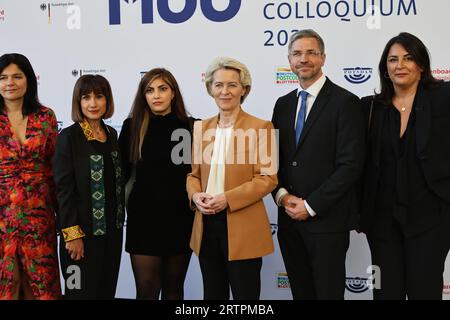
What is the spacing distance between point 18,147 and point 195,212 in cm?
95

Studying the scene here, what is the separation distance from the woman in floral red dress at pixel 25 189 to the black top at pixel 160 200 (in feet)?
1.50

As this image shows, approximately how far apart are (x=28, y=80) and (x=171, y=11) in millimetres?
1387

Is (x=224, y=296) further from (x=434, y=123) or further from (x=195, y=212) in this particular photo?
(x=434, y=123)

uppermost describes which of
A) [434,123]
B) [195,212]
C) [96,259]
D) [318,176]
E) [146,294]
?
[434,123]

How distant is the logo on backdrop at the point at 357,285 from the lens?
353 cm

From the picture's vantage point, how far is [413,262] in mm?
2324

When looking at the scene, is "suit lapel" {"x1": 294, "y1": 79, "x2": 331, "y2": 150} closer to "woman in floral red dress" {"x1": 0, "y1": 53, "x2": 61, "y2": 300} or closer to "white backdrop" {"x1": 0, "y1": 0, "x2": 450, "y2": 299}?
"white backdrop" {"x1": 0, "y1": 0, "x2": 450, "y2": 299}

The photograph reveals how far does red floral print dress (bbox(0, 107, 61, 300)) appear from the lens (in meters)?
2.52

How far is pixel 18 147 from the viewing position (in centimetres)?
252

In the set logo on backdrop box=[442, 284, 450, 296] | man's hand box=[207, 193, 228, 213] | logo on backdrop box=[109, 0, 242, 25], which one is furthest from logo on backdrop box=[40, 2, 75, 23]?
logo on backdrop box=[442, 284, 450, 296]

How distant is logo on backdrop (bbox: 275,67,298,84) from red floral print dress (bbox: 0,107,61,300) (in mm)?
1627

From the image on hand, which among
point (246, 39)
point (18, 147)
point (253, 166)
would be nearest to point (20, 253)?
point (18, 147)

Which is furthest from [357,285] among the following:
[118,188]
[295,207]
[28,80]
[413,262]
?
[28,80]

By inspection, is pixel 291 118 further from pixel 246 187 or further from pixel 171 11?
pixel 171 11
